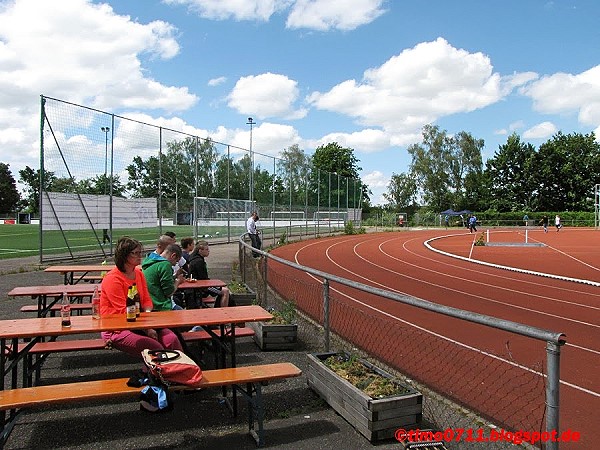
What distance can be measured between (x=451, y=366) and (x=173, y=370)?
372 cm

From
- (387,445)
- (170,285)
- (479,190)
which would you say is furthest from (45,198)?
(479,190)

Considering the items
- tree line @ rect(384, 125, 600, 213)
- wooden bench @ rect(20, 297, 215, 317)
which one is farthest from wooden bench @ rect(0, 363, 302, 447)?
tree line @ rect(384, 125, 600, 213)

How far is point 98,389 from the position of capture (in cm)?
384

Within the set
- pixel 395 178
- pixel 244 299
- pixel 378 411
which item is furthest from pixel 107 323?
pixel 395 178

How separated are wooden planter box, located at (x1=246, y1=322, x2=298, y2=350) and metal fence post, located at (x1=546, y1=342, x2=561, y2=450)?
4007mm

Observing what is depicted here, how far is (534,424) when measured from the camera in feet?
15.2

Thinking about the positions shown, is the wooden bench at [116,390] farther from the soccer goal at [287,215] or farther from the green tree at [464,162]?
the green tree at [464,162]

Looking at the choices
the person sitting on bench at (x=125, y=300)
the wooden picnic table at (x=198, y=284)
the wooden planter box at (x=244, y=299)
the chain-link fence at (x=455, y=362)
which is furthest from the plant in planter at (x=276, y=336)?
the wooden planter box at (x=244, y=299)

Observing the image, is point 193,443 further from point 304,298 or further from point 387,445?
point 304,298

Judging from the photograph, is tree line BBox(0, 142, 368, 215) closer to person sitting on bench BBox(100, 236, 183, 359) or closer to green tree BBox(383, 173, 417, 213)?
person sitting on bench BBox(100, 236, 183, 359)

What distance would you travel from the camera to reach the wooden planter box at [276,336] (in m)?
6.57

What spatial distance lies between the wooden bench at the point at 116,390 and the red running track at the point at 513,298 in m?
2.36

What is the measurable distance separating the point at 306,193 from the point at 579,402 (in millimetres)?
31390

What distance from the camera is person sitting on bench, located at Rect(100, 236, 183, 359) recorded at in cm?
448
